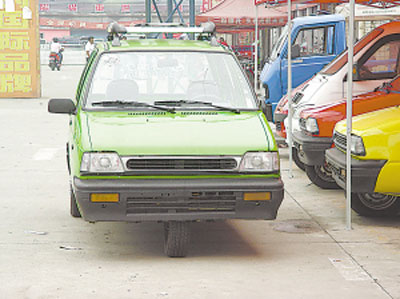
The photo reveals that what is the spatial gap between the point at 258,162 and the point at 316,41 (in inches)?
393

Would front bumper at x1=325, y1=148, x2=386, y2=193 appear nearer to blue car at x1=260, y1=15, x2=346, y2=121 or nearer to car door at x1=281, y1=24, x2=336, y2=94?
blue car at x1=260, y1=15, x2=346, y2=121

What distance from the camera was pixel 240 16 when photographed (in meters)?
28.2

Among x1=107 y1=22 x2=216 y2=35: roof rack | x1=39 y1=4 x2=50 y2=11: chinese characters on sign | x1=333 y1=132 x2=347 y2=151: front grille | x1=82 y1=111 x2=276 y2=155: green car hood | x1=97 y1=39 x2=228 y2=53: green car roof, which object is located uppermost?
x1=39 y1=4 x2=50 y2=11: chinese characters on sign

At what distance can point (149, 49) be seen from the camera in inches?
311

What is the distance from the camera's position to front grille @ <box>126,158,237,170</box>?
21.4 feet

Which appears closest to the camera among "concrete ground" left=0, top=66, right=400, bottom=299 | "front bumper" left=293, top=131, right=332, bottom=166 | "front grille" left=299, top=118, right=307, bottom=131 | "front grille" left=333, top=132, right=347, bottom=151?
"concrete ground" left=0, top=66, right=400, bottom=299

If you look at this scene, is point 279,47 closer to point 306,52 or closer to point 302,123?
point 306,52

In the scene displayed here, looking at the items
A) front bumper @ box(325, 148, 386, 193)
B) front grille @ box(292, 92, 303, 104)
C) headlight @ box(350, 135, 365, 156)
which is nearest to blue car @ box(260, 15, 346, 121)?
front grille @ box(292, 92, 303, 104)

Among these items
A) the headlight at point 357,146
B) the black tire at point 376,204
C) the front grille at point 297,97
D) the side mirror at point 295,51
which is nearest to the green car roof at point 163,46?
the headlight at point 357,146

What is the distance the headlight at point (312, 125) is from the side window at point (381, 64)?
1714 millimetres

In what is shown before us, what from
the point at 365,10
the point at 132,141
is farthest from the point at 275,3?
the point at 132,141

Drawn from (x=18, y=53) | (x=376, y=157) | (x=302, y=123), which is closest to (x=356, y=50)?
(x=302, y=123)

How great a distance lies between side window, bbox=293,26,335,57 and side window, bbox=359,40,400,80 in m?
4.42

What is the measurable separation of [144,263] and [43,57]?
6149 centimetres
